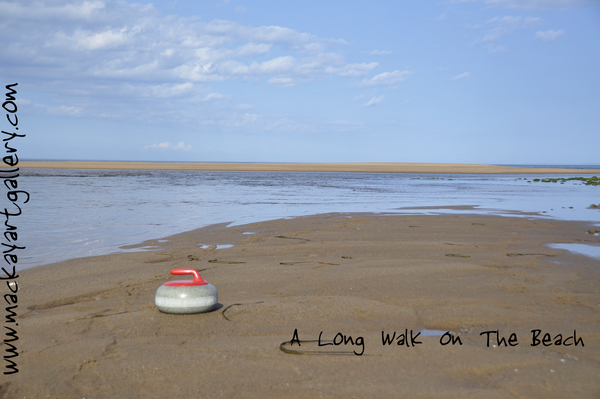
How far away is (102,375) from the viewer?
13.4ft

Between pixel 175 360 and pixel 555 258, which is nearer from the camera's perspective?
pixel 175 360

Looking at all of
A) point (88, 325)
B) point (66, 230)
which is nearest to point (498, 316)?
point (88, 325)

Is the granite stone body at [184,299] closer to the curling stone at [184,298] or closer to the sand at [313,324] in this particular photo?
the curling stone at [184,298]

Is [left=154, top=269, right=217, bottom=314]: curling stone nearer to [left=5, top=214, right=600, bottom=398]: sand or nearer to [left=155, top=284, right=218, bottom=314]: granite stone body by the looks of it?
[left=155, top=284, right=218, bottom=314]: granite stone body

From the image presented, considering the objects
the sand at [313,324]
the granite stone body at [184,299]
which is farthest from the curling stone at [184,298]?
the sand at [313,324]

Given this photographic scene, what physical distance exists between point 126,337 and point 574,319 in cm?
533

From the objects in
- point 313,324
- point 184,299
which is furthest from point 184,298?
point 313,324

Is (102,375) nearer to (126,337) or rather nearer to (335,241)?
(126,337)

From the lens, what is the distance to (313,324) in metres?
5.40

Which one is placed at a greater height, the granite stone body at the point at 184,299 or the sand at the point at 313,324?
the granite stone body at the point at 184,299

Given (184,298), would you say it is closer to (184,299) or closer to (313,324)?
→ (184,299)

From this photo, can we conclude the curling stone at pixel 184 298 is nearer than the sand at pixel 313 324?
No

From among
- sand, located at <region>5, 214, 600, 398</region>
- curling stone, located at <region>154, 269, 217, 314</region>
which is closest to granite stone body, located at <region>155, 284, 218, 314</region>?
curling stone, located at <region>154, 269, 217, 314</region>

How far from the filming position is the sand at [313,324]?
396 centimetres
